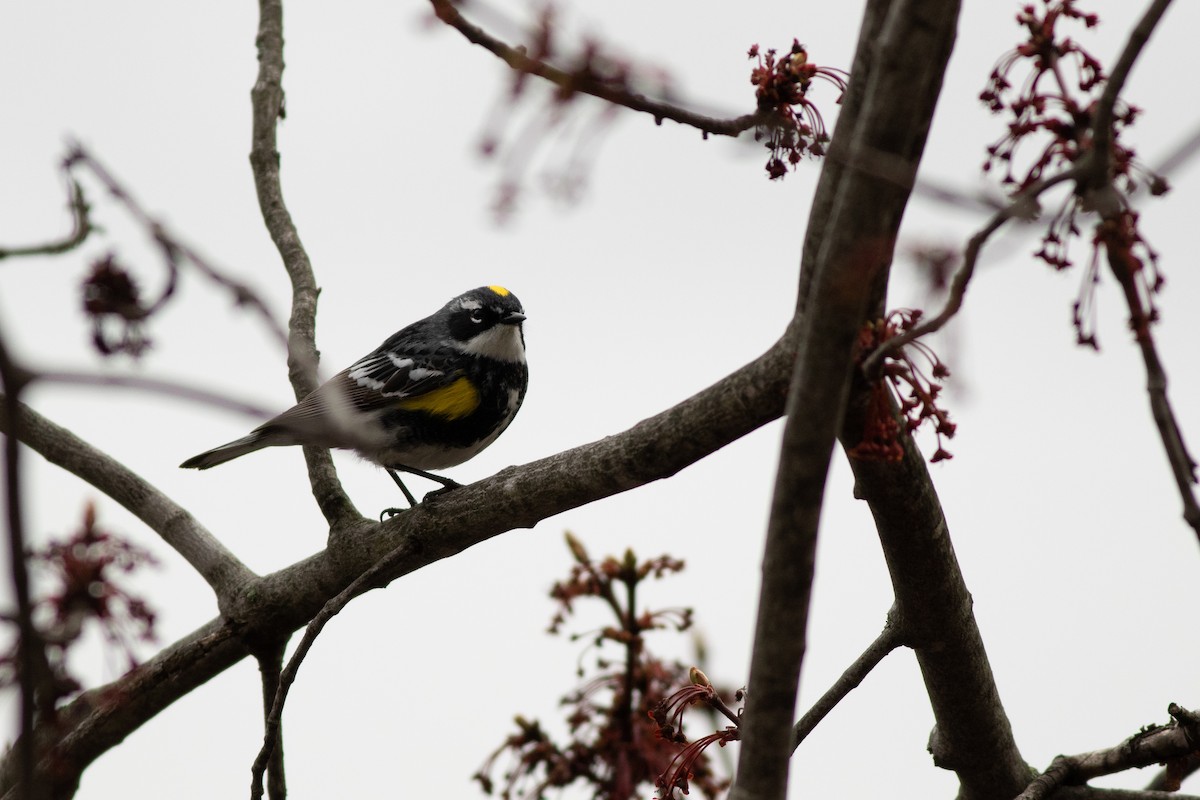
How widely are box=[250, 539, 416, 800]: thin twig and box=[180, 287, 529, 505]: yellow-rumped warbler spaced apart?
2.37 metres

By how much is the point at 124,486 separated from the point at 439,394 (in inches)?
77.0

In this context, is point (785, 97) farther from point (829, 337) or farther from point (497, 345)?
point (497, 345)

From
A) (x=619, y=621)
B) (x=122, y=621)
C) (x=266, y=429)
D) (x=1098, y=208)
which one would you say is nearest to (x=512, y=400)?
(x=266, y=429)

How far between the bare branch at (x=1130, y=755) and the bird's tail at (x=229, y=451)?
15.6 feet

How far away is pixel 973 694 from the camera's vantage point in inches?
193

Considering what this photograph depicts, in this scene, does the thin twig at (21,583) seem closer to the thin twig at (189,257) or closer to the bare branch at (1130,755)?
the thin twig at (189,257)

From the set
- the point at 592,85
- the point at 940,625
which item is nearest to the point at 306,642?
the point at 940,625

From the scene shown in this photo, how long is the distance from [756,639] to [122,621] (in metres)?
1.92

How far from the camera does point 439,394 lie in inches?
299

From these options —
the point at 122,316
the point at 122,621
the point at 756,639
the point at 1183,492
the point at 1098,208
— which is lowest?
the point at 1183,492

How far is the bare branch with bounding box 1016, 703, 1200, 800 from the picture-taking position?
172 inches

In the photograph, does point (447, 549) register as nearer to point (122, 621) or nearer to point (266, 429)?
point (122, 621)

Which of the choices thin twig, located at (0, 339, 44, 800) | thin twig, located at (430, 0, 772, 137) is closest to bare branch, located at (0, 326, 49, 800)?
thin twig, located at (0, 339, 44, 800)

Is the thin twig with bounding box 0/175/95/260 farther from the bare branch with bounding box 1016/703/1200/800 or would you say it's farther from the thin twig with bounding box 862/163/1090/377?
the bare branch with bounding box 1016/703/1200/800
